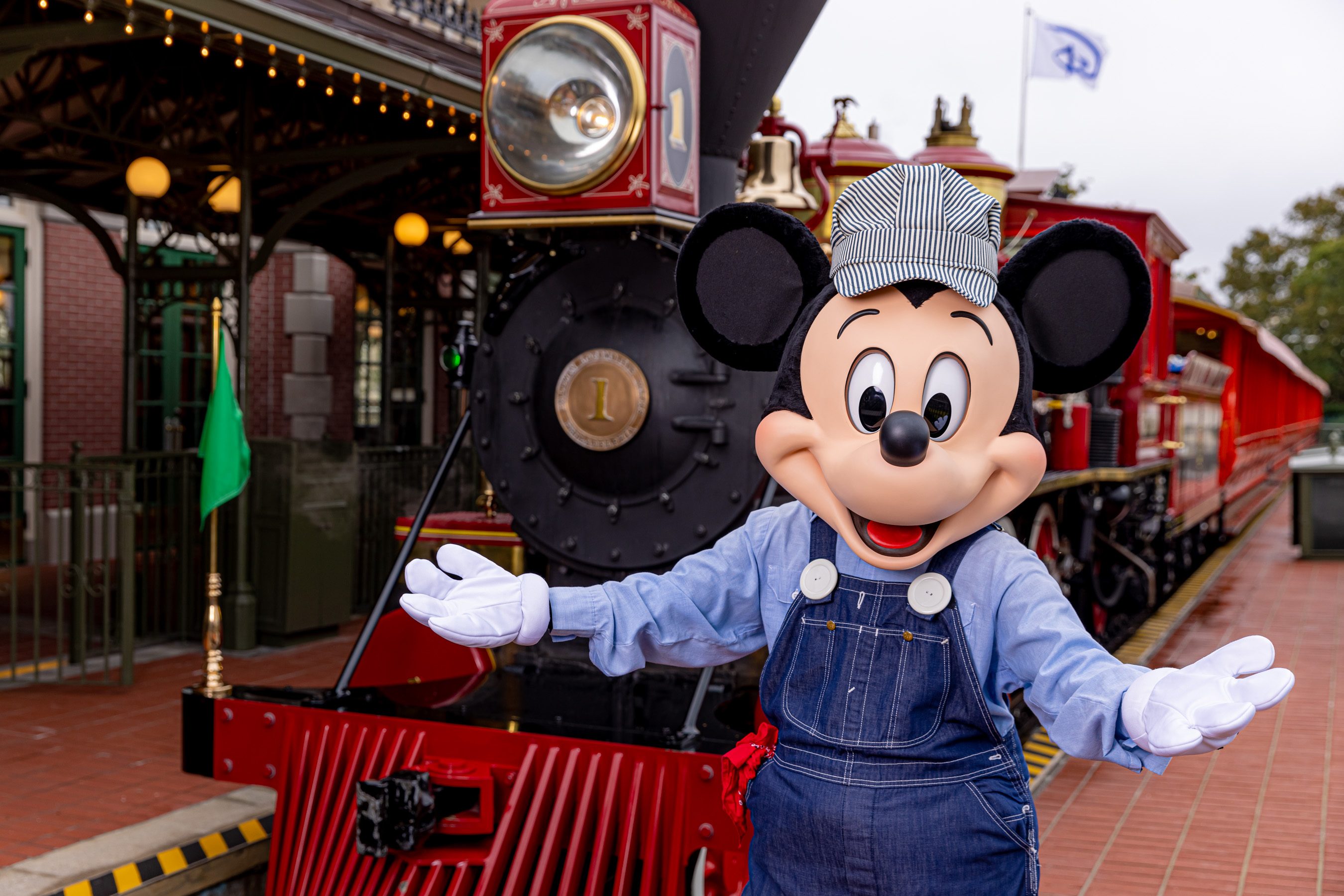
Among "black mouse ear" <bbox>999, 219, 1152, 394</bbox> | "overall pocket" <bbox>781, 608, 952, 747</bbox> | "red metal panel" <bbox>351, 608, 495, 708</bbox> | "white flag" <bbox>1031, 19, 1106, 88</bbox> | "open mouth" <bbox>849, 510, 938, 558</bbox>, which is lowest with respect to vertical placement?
"red metal panel" <bbox>351, 608, 495, 708</bbox>

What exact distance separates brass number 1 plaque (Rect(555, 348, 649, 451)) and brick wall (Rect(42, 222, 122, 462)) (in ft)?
26.6

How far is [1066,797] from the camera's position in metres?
4.20

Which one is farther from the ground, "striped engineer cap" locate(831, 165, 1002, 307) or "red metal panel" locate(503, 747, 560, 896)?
"striped engineer cap" locate(831, 165, 1002, 307)

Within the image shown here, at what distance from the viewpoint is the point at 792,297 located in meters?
2.04

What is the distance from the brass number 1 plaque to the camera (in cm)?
317

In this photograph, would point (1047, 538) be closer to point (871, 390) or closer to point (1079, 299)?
point (1079, 299)

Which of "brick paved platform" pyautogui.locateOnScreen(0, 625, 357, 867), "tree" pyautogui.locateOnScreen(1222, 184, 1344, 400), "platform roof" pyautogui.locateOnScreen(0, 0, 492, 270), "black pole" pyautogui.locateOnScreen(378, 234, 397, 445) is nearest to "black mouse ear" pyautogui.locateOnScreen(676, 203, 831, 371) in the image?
"brick paved platform" pyautogui.locateOnScreen(0, 625, 357, 867)

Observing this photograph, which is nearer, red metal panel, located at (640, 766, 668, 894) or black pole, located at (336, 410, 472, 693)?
red metal panel, located at (640, 766, 668, 894)

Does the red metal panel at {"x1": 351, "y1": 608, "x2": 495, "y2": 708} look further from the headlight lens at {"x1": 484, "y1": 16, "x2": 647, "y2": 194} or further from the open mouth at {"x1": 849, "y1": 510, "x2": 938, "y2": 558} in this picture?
the open mouth at {"x1": 849, "y1": 510, "x2": 938, "y2": 558}

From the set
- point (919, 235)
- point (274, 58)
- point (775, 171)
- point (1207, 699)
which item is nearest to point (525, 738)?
point (919, 235)

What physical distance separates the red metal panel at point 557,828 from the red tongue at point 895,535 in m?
0.98

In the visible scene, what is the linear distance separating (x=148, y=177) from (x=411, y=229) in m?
2.22

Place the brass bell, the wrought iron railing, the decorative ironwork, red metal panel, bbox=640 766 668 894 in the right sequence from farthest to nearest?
the decorative ironwork → the wrought iron railing → the brass bell → red metal panel, bbox=640 766 668 894

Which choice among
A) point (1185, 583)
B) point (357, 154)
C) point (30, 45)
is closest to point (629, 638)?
point (30, 45)
